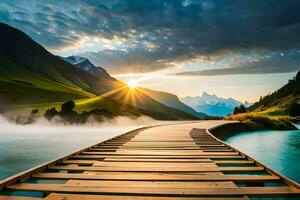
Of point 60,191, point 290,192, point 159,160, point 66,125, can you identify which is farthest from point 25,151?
point 66,125

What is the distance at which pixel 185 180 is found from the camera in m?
9.02

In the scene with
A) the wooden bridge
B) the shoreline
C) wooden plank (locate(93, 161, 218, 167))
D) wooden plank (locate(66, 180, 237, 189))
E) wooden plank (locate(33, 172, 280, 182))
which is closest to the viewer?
the wooden bridge

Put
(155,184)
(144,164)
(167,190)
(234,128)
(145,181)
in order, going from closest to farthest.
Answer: (167,190), (155,184), (145,181), (144,164), (234,128)

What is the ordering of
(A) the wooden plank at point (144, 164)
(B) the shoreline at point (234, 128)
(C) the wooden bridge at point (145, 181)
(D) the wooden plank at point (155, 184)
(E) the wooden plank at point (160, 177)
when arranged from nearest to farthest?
(C) the wooden bridge at point (145, 181), (D) the wooden plank at point (155, 184), (E) the wooden plank at point (160, 177), (A) the wooden plank at point (144, 164), (B) the shoreline at point (234, 128)

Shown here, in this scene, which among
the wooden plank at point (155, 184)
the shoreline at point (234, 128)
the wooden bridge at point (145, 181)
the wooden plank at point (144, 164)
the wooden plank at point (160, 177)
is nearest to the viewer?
the wooden bridge at point (145, 181)

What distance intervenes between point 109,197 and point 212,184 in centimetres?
273

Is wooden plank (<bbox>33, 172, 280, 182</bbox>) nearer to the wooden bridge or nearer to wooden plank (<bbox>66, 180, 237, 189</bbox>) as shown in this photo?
the wooden bridge

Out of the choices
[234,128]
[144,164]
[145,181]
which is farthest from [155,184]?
[234,128]

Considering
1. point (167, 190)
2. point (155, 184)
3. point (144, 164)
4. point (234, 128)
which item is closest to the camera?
point (167, 190)

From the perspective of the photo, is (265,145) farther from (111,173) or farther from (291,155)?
(111,173)

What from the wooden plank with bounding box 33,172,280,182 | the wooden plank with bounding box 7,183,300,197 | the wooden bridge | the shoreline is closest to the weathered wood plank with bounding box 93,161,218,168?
the wooden bridge

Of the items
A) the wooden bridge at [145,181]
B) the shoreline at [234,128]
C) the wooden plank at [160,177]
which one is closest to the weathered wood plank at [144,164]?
the wooden bridge at [145,181]

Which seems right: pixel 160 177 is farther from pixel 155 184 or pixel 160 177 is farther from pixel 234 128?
pixel 234 128

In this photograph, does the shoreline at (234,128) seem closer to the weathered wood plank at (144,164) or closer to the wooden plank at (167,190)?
the weathered wood plank at (144,164)
